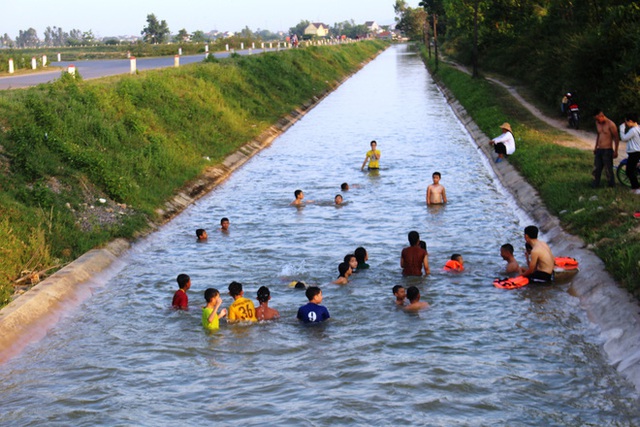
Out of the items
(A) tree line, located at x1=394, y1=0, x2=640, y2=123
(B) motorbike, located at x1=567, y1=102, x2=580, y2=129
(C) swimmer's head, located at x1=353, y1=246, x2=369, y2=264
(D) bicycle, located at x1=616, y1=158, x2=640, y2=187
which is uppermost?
(A) tree line, located at x1=394, y1=0, x2=640, y2=123

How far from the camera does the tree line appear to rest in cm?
2973

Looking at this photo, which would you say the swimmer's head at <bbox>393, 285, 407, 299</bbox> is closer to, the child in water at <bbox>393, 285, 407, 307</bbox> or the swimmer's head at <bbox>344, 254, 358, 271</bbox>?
the child in water at <bbox>393, 285, 407, 307</bbox>

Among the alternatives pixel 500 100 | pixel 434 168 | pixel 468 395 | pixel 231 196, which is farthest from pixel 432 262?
pixel 500 100

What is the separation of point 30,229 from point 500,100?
29.1m

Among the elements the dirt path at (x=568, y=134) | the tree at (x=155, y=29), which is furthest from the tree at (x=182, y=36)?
the dirt path at (x=568, y=134)

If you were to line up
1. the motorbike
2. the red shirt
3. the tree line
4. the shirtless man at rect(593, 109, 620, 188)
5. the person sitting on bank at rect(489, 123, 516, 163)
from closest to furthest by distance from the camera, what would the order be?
the red shirt
the shirtless man at rect(593, 109, 620, 188)
the person sitting on bank at rect(489, 123, 516, 163)
the tree line
the motorbike

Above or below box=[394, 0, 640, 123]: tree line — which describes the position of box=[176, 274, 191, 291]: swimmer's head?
below

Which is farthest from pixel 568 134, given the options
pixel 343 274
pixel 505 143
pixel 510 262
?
pixel 343 274

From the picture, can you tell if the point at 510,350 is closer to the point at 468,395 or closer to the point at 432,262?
the point at 468,395

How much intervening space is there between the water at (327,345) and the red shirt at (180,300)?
158 millimetres

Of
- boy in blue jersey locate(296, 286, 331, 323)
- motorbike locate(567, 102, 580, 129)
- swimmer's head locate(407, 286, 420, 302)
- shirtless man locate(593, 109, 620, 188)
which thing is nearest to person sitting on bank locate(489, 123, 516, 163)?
motorbike locate(567, 102, 580, 129)

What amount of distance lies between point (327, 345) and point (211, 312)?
2138 millimetres

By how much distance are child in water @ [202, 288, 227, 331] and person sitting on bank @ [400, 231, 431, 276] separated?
4083 millimetres

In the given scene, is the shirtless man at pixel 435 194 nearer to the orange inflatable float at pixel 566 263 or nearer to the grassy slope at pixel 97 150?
the grassy slope at pixel 97 150
